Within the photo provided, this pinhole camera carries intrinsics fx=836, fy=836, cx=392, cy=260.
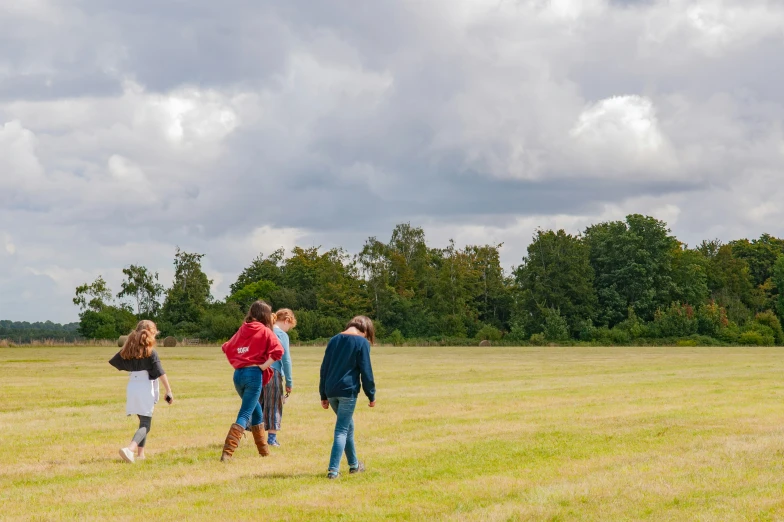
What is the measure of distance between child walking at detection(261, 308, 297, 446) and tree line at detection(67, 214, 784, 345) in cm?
7986

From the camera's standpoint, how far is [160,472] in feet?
36.9

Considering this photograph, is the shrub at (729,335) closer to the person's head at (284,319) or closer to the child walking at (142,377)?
the person's head at (284,319)

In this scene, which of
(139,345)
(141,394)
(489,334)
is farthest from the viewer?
(489,334)

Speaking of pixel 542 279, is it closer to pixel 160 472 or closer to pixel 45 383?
pixel 45 383

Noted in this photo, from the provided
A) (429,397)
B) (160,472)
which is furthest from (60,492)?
(429,397)

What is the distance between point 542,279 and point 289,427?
8820 cm

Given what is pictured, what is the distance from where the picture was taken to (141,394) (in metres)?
12.4

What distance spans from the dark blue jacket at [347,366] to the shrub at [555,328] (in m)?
86.1

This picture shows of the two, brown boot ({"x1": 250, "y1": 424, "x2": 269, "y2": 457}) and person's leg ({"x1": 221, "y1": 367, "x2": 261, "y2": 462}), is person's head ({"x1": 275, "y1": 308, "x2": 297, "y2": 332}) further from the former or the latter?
brown boot ({"x1": 250, "y1": 424, "x2": 269, "y2": 457})

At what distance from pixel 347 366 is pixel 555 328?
87.0 m

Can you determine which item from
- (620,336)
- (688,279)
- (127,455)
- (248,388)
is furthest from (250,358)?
(688,279)

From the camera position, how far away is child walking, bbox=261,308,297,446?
13.7m

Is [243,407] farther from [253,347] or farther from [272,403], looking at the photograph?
[272,403]

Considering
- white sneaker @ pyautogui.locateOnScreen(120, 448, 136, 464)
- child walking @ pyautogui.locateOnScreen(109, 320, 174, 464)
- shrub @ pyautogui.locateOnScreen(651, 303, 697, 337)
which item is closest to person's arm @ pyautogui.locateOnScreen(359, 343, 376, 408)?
child walking @ pyautogui.locateOnScreen(109, 320, 174, 464)
